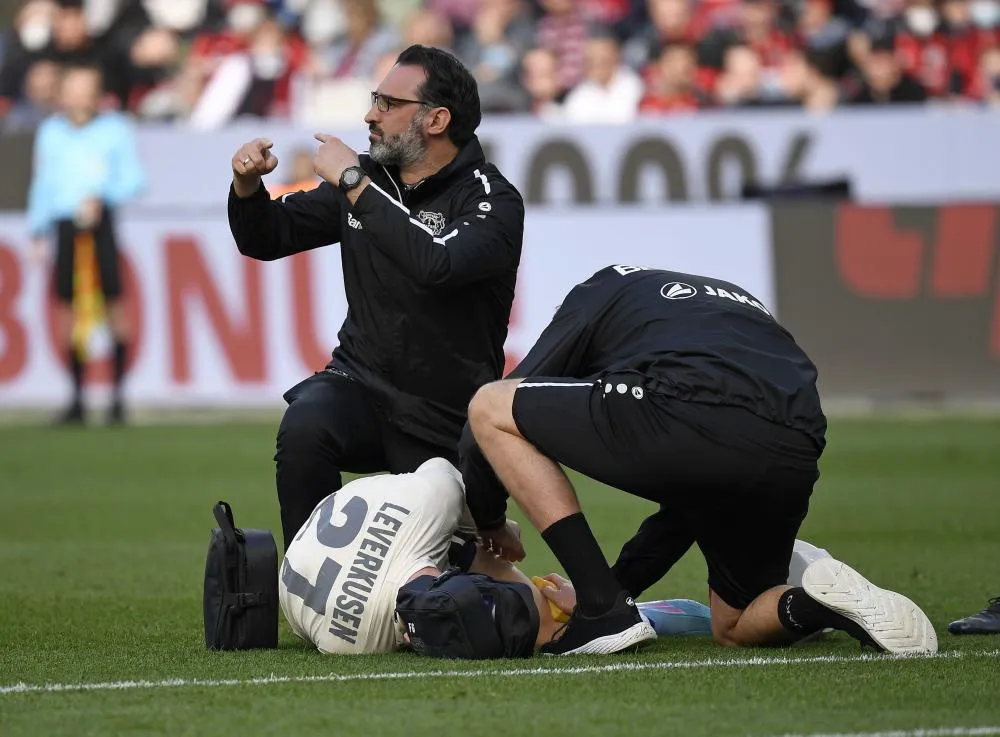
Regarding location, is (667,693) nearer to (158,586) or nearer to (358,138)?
(158,586)

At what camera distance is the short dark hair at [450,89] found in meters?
6.85

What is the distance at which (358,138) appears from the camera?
54.7 feet

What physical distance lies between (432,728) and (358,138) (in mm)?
12552

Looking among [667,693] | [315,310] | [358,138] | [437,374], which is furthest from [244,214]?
[358,138]


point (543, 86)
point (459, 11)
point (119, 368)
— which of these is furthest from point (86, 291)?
point (459, 11)

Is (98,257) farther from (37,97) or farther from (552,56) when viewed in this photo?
(552,56)

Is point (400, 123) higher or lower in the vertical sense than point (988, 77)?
higher

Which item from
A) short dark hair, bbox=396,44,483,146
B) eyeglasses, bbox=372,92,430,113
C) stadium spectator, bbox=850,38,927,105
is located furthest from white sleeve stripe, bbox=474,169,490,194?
stadium spectator, bbox=850,38,927,105

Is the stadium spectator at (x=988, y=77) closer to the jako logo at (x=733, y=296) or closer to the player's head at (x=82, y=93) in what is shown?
the player's head at (x=82, y=93)

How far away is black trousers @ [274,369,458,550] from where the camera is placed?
655 cm

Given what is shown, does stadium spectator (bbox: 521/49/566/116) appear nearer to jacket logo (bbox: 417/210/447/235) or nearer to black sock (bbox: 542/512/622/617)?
jacket logo (bbox: 417/210/447/235)

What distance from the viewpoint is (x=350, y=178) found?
249 inches

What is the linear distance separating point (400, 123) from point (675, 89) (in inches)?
465

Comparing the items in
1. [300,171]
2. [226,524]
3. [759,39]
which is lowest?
[226,524]
